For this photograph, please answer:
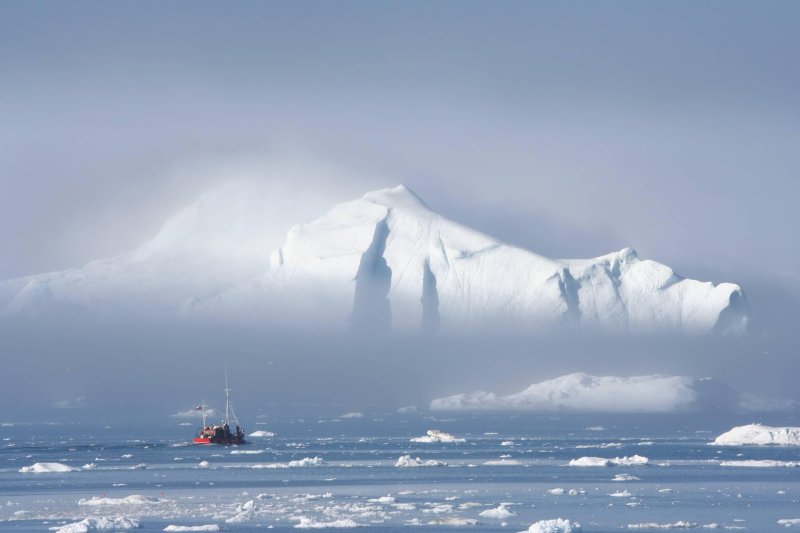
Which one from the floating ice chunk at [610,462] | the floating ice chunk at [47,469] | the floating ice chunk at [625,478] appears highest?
the floating ice chunk at [47,469]

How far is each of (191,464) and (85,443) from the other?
137ft

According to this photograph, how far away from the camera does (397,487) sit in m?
84.2

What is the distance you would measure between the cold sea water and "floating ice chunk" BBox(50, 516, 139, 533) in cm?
12

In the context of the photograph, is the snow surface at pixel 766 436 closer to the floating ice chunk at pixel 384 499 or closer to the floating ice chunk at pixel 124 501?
the floating ice chunk at pixel 384 499

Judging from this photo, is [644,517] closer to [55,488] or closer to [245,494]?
[245,494]

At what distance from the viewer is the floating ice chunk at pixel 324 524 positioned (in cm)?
6412

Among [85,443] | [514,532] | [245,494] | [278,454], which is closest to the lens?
[514,532]

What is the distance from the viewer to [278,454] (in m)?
120

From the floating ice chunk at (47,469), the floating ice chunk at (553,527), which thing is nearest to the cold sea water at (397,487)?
the floating ice chunk at (47,469)

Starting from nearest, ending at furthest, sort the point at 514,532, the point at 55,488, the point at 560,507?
1. the point at 514,532
2. the point at 560,507
3. the point at 55,488

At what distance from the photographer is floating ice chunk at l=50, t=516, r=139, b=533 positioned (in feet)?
203

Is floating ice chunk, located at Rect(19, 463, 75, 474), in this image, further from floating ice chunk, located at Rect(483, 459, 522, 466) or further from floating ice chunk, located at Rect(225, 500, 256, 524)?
floating ice chunk, located at Rect(225, 500, 256, 524)

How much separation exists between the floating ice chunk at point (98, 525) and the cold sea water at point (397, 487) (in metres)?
0.12

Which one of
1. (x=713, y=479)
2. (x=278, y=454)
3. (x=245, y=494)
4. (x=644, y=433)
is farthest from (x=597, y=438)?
(x=245, y=494)
